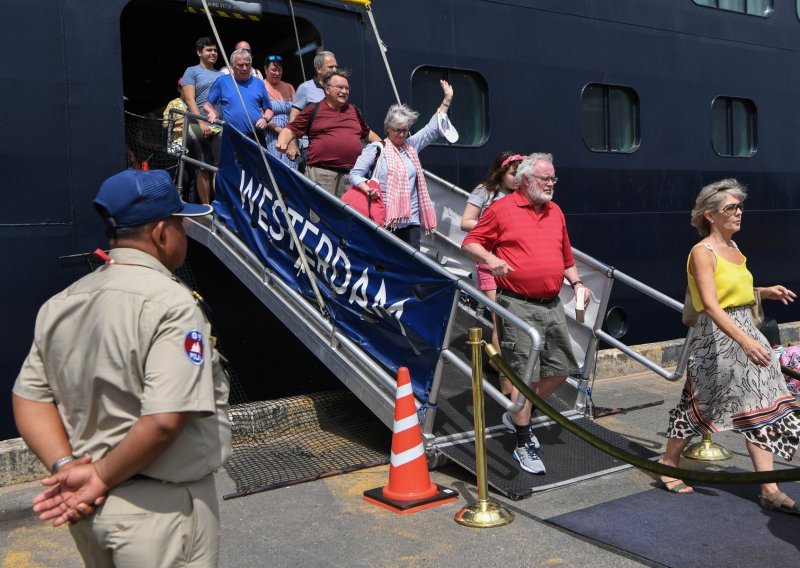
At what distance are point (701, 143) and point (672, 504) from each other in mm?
5977

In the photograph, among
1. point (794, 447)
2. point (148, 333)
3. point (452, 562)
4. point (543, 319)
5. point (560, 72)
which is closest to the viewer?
point (148, 333)

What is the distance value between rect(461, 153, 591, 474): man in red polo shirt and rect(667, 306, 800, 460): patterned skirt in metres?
0.76

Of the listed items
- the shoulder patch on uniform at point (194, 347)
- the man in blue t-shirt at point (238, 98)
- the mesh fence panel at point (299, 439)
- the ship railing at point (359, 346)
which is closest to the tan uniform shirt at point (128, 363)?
the shoulder patch on uniform at point (194, 347)

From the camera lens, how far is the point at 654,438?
6156 mm

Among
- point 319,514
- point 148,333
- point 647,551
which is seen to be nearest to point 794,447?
point 647,551

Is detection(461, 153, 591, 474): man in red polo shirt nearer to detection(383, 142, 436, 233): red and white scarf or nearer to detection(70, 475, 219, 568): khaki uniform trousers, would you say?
detection(383, 142, 436, 233): red and white scarf

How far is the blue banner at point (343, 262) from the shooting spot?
509 cm

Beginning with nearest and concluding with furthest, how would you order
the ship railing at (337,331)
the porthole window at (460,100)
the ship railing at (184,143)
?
1. the ship railing at (337,331)
2. the ship railing at (184,143)
3. the porthole window at (460,100)

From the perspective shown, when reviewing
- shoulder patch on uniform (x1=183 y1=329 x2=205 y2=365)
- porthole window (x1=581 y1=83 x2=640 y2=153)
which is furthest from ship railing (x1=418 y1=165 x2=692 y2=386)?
shoulder patch on uniform (x1=183 y1=329 x2=205 y2=365)

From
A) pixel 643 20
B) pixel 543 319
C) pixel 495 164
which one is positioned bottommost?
pixel 543 319

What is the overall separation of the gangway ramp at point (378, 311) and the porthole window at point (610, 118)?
108 inches

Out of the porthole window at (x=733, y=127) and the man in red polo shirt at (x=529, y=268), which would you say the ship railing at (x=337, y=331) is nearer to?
the man in red polo shirt at (x=529, y=268)

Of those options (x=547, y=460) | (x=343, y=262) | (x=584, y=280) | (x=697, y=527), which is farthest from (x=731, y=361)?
(x=343, y=262)

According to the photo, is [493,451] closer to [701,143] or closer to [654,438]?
[654,438]
